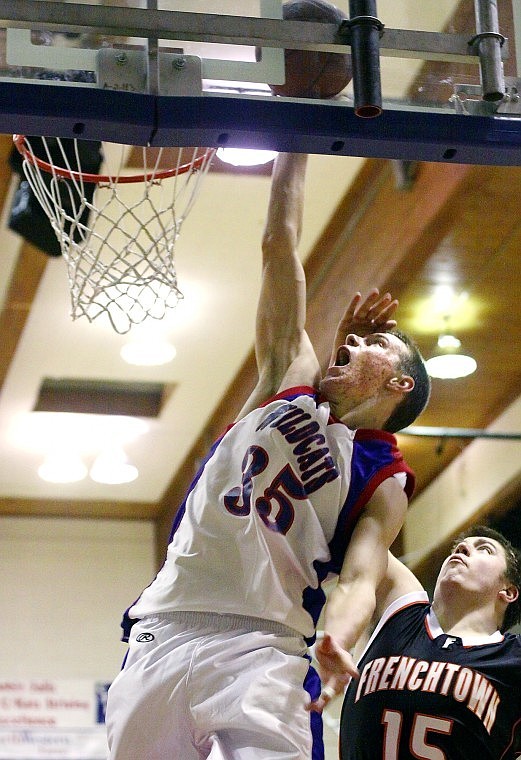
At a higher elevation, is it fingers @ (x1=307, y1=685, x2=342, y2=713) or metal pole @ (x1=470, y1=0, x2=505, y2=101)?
metal pole @ (x1=470, y1=0, x2=505, y2=101)

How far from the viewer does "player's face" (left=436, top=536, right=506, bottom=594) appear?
164 inches

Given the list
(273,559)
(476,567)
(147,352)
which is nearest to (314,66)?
(273,559)

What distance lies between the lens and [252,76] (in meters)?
3.04

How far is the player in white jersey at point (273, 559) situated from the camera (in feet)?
10.7

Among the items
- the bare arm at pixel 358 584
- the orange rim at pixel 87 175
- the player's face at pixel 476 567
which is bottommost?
the bare arm at pixel 358 584

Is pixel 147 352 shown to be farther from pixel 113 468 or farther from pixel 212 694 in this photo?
pixel 212 694

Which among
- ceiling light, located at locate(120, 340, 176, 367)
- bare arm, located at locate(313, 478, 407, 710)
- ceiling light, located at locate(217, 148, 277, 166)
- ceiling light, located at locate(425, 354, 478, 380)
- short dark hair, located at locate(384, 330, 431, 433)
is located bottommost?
bare arm, located at locate(313, 478, 407, 710)

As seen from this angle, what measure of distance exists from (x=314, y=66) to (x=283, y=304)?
1.01 m

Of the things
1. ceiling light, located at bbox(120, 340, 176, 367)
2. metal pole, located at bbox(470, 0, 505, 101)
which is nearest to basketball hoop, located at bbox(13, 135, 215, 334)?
metal pole, located at bbox(470, 0, 505, 101)

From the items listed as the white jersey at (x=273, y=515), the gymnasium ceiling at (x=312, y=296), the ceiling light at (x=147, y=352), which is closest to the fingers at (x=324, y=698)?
the white jersey at (x=273, y=515)

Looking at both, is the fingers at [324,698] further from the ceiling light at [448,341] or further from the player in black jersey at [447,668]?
the ceiling light at [448,341]

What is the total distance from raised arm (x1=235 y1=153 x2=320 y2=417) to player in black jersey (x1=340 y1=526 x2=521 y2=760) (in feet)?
2.47

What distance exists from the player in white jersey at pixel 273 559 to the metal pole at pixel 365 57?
939 millimetres

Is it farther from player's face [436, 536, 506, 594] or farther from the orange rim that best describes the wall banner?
the orange rim
